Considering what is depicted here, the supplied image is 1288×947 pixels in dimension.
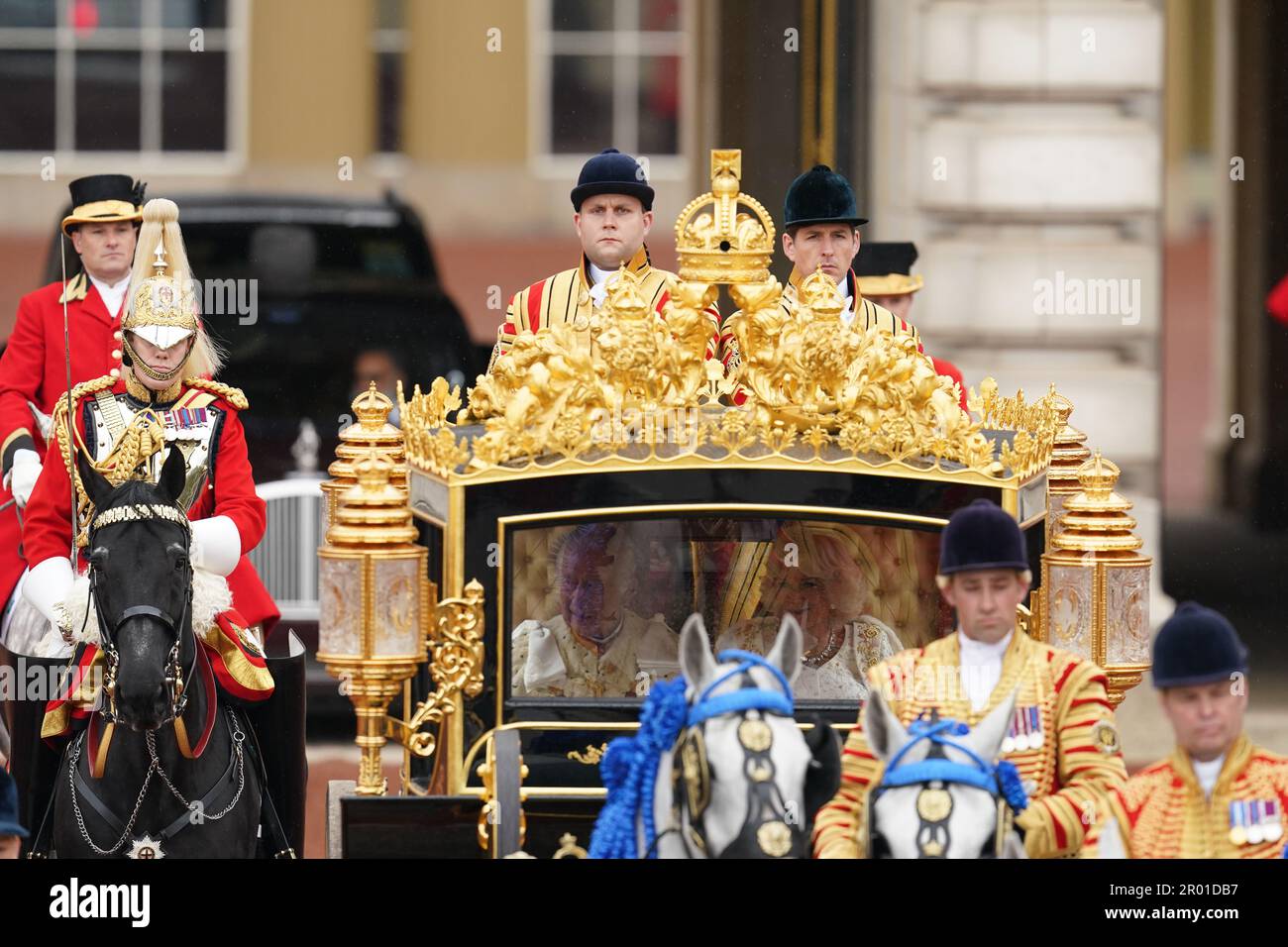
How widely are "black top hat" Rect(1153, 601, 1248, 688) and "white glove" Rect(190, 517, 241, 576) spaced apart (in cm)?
227

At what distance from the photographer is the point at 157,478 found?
272 inches

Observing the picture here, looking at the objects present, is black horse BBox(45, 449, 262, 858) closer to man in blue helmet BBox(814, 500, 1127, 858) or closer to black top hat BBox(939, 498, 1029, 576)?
man in blue helmet BBox(814, 500, 1127, 858)

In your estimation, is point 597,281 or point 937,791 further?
point 597,281

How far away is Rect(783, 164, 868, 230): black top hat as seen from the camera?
333 inches

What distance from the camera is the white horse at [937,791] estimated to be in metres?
5.73

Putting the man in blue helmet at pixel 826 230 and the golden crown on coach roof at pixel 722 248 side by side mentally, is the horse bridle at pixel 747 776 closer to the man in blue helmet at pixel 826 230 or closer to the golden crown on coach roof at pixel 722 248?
the golden crown on coach roof at pixel 722 248

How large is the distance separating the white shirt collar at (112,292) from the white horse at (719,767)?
299cm

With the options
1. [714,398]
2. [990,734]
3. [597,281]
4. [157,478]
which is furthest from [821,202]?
[990,734]

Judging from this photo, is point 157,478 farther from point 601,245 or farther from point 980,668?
point 980,668

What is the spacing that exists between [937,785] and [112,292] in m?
3.72

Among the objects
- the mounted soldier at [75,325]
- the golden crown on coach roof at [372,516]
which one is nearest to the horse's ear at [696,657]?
the golden crown on coach roof at [372,516]

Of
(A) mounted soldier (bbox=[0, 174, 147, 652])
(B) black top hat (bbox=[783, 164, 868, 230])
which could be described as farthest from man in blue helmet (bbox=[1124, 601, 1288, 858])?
(A) mounted soldier (bbox=[0, 174, 147, 652])

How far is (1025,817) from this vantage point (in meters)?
6.07
